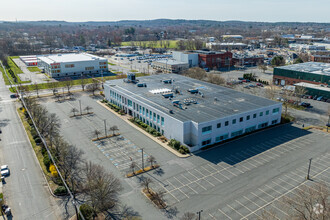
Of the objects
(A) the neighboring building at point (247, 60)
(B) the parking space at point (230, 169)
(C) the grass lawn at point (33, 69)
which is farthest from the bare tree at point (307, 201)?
(C) the grass lawn at point (33, 69)

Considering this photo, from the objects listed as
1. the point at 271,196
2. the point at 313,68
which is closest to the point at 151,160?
the point at 271,196

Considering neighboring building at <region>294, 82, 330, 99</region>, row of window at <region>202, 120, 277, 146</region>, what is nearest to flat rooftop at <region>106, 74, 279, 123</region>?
row of window at <region>202, 120, 277, 146</region>

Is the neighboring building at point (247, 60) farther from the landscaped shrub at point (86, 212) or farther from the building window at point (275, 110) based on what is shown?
the landscaped shrub at point (86, 212)

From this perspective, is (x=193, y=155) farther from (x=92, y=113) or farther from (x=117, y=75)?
(x=117, y=75)

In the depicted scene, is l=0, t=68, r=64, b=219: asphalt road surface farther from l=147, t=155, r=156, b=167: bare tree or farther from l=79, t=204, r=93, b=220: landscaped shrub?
l=147, t=155, r=156, b=167: bare tree

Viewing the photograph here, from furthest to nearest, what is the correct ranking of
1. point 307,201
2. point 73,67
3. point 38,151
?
point 73,67, point 38,151, point 307,201

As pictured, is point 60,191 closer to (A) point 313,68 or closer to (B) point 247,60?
(A) point 313,68

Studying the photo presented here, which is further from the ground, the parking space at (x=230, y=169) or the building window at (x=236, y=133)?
the building window at (x=236, y=133)
